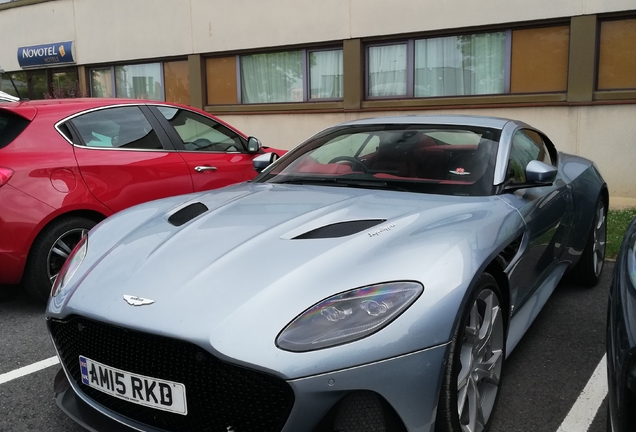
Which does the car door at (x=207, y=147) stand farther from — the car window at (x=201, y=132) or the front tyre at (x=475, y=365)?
the front tyre at (x=475, y=365)

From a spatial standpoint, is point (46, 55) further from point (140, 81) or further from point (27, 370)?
point (27, 370)

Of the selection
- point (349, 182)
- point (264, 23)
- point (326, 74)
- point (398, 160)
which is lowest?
point (349, 182)

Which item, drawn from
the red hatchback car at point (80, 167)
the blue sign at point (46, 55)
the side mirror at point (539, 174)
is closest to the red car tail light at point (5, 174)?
the red hatchback car at point (80, 167)

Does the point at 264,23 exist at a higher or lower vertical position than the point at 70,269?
higher

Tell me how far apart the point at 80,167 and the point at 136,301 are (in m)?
2.66

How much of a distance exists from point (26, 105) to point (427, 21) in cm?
700

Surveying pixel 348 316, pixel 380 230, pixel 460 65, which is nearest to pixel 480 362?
pixel 380 230

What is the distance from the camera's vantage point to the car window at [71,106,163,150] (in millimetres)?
4699

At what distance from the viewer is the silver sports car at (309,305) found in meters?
1.89

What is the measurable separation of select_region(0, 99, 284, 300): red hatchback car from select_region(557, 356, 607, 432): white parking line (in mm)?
2504

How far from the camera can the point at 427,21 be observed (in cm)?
980

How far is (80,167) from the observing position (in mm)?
4445

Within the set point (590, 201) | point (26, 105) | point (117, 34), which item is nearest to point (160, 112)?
point (26, 105)

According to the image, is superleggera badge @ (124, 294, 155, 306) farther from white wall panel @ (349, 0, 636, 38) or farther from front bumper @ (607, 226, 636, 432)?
white wall panel @ (349, 0, 636, 38)
